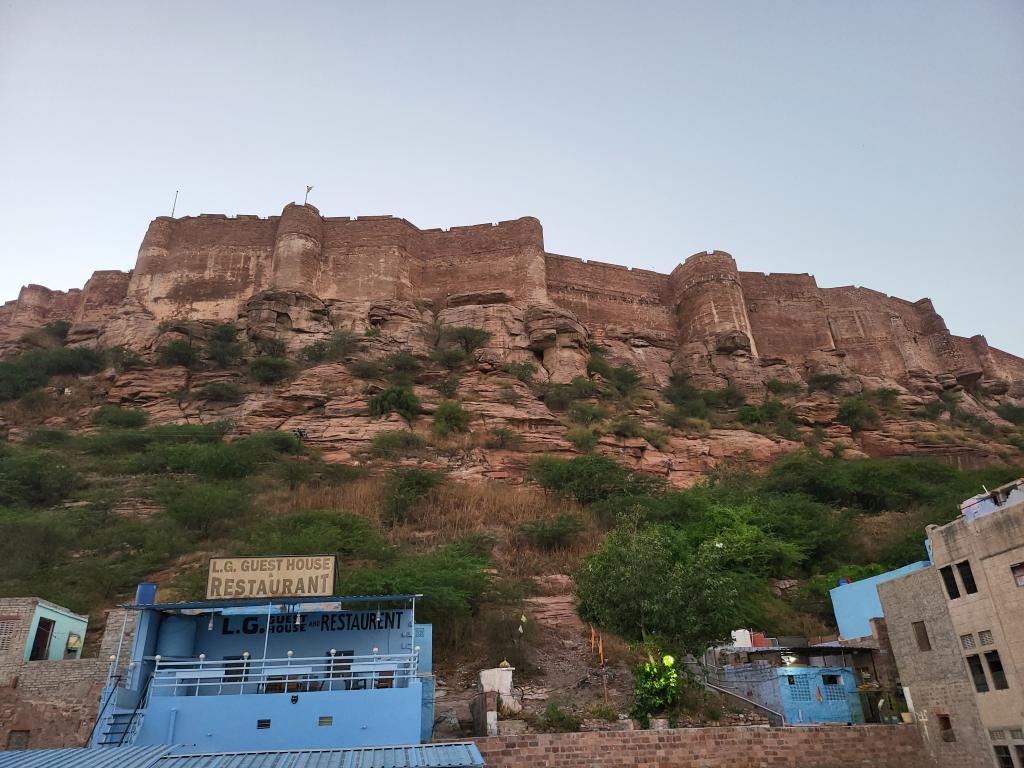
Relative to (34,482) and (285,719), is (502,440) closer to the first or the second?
(34,482)

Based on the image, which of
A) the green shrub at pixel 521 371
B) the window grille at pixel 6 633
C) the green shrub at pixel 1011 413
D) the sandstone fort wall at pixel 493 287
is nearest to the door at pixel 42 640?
the window grille at pixel 6 633

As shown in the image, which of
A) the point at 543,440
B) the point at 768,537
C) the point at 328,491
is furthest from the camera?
the point at 543,440

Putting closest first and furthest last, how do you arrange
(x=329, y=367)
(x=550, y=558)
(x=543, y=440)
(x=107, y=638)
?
(x=107, y=638) → (x=550, y=558) → (x=543, y=440) → (x=329, y=367)

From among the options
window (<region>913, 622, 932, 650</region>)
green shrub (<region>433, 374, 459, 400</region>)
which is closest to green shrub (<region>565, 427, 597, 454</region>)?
green shrub (<region>433, 374, 459, 400</region>)

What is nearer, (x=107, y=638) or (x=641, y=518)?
(x=107, y=638)

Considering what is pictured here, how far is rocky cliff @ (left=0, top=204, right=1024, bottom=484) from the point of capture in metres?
26.6

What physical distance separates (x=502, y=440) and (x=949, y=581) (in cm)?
1491

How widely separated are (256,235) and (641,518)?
72.5 ft

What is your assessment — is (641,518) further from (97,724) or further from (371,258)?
(371,258)

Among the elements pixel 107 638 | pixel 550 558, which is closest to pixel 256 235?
pixel 550 558

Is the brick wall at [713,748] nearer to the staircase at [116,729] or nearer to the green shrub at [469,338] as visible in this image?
the staircase at [116,729]

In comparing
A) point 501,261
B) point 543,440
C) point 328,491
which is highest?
point 501,261

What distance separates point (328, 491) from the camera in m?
21.2

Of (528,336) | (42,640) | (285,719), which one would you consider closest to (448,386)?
(528,336)
